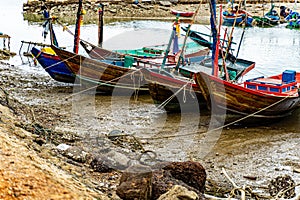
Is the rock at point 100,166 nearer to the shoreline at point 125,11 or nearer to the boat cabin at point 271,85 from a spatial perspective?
the boat cabin at point 271,85

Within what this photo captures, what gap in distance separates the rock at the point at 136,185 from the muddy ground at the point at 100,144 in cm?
28

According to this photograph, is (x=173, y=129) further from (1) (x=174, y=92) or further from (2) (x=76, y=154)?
(2) (x=76, y=154)

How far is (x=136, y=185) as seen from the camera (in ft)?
18.6

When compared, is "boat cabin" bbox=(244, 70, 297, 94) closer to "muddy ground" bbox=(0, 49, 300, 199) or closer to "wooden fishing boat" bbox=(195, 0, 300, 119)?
"wooden fishing boat" bbox=(195, 0, 300, 119)

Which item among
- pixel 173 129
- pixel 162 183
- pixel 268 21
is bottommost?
pixel 173 129

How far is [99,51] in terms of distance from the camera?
16375 millimetres

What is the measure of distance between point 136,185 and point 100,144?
3.51 metres

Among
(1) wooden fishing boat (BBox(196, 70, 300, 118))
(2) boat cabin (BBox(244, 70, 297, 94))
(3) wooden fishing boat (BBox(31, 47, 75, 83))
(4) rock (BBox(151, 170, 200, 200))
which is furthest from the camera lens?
(3) wooden fishing boat (BBox(31, 47, 75, 83))

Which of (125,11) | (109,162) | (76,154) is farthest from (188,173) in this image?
(125,11)

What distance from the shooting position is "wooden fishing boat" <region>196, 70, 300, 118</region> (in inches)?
424

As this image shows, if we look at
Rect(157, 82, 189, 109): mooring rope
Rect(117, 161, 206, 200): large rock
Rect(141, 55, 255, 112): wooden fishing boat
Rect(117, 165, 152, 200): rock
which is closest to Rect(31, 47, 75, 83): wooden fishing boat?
Rect(141, 55, 255, 112): wooden fishing boat

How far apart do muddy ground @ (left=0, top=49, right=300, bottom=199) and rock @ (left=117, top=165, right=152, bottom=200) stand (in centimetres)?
28

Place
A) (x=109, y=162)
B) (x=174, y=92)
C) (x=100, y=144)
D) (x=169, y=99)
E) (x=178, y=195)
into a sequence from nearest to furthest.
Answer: (x=178, y=195) → (x=109, y=162) → (x=100, y=144) → (x=174, y=92) → (x=169, y=99)

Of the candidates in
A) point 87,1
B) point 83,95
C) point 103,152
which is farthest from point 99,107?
point 87,1
